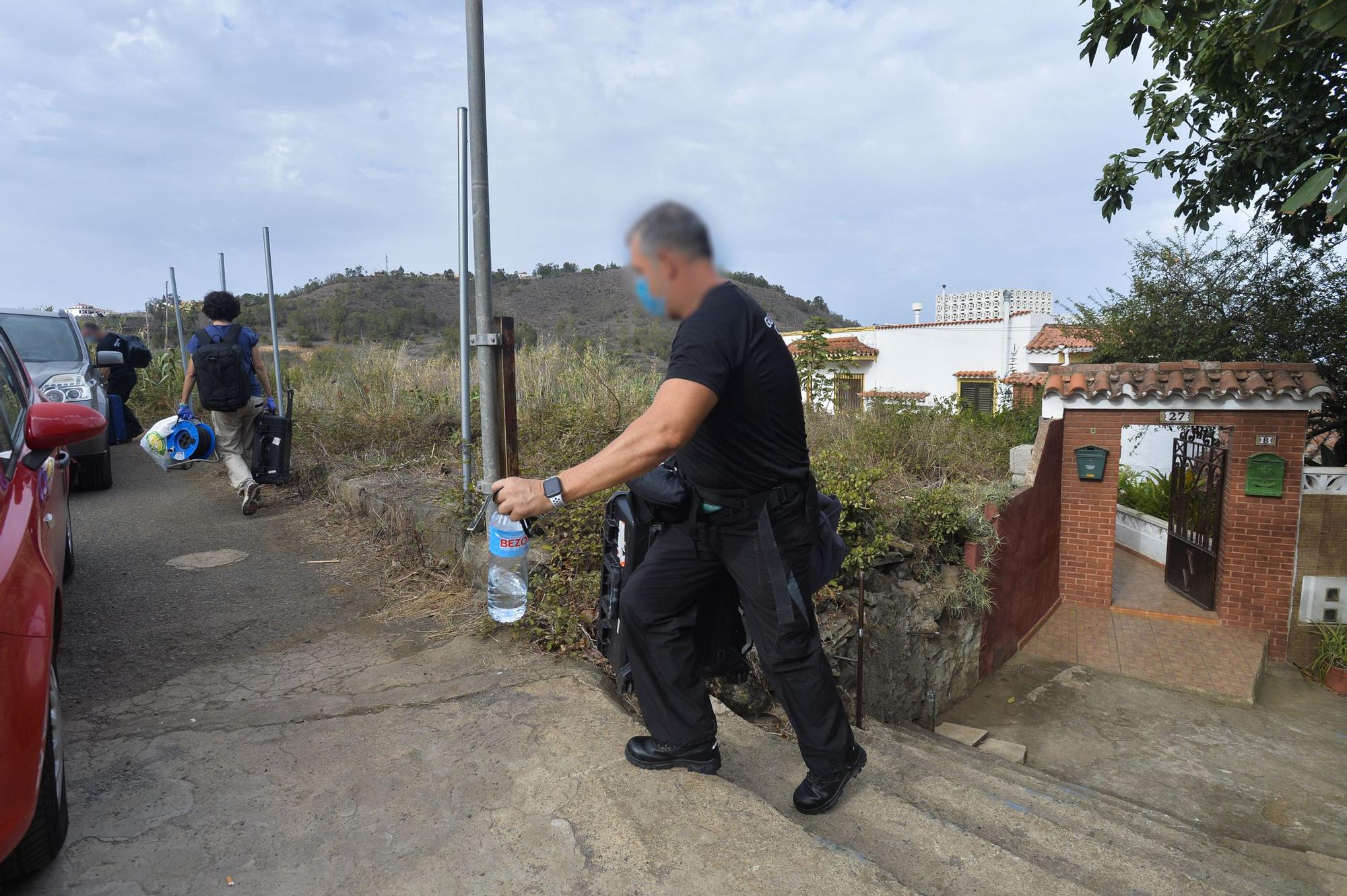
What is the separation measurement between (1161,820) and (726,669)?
3215mm

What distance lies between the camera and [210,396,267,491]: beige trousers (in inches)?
262

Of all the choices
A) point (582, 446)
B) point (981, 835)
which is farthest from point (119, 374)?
point (981, 835)

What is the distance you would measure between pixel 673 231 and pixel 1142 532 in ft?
43.8

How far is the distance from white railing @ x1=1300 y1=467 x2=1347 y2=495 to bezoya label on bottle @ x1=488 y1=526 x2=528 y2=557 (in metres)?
10.4

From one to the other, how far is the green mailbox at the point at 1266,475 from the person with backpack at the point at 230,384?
10.9 metres

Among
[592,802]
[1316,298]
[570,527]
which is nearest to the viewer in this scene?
[592,802]

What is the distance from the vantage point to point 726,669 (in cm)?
303

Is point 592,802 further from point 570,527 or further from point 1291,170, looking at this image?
point 1291,170

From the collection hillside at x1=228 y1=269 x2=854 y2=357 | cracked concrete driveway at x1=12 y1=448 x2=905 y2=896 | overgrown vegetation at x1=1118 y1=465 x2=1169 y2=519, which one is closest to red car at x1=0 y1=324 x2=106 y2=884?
cracked concrete driveway at x1=12 y1=448 x2=905 y2=896

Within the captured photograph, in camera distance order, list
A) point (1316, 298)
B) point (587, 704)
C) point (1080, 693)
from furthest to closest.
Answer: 1. point (1316, 298)
2. point (1080, 693)
3. point (587, 704)

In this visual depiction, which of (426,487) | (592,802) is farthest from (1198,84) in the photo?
(592,802)

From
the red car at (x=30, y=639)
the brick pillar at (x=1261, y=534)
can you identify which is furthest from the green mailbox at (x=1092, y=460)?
the red car at (x=30, y=639)

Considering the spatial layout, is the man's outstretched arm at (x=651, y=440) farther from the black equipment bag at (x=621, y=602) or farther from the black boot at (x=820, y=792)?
the black boot at (x=820, y=792)

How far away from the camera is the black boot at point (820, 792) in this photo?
2.62 meters
